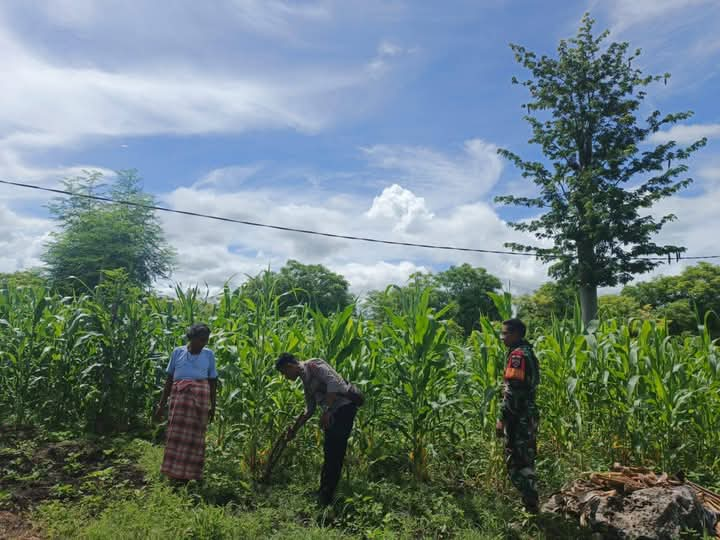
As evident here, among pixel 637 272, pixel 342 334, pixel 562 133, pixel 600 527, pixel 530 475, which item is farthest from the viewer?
pixel 562 133

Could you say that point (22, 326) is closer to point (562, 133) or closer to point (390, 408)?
point (390, 408)

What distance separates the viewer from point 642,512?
3.98 m

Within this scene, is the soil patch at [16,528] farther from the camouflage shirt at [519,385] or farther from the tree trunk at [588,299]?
the tree trunk at [588,299]

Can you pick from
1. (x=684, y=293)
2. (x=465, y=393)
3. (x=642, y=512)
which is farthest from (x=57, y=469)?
(x=684, y=293)

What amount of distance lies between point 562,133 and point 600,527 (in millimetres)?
24590

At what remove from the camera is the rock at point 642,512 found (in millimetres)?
3863

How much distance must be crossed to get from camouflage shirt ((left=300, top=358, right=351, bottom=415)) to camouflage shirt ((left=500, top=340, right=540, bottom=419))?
1.39 metres

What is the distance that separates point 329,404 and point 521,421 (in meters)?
1.67

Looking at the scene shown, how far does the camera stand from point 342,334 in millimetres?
5680

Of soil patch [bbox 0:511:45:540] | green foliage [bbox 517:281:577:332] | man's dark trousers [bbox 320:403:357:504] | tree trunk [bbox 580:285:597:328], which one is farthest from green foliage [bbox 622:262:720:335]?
soil patch [bbox 0:511:45:540]

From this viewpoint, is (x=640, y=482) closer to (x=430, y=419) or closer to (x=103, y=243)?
(x=430, y=419)

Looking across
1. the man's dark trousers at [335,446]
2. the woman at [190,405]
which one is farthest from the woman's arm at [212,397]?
the man's dark trousers at [335,446]

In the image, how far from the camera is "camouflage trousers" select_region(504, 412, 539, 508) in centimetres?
463

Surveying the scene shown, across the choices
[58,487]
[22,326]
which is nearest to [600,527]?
[58,487]
